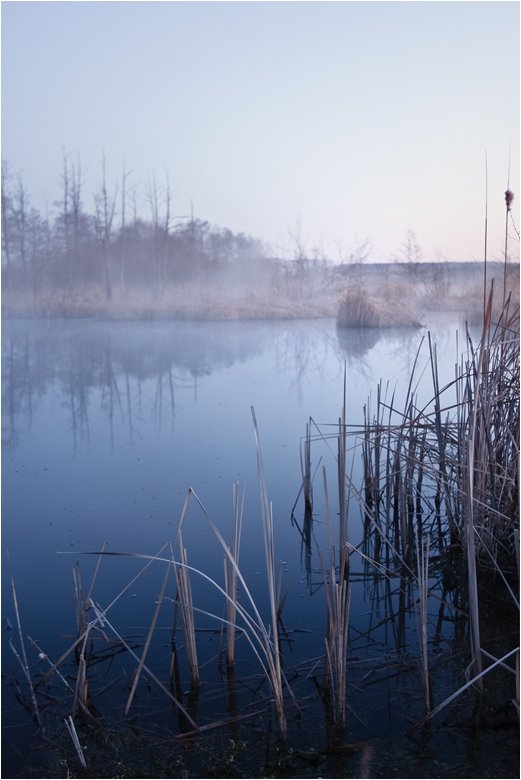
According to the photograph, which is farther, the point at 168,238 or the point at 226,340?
the point at 168,238

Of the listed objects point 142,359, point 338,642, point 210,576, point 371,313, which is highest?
point 371,313

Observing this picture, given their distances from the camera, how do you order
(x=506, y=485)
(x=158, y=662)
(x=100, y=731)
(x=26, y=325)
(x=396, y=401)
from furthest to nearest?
(x=26, y=325) → (x=396, y=401) → (x=506, y=485) → (x=158, y=662) → (x=100, y=731)

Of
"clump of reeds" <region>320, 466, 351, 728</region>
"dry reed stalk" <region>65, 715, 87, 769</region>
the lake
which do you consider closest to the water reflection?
the lake

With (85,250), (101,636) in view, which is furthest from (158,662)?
(85,250)

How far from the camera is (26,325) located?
37.3ft

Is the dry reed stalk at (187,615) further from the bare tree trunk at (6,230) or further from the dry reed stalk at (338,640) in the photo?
the bare tree trunk at (6,230)

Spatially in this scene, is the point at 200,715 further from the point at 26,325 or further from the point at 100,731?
the point at 26,325

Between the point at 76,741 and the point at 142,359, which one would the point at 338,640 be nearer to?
the point at 76,741

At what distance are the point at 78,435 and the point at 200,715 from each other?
3088mm

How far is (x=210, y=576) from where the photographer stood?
226cm

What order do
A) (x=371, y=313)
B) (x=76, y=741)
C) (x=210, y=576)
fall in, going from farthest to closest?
(x=371, y=313) → (x=210, y=576) → (x=76, y=741)

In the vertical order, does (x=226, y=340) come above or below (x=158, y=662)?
above

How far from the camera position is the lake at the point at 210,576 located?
1461 mm

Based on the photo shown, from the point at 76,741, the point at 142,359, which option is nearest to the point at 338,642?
the point at 76,741
